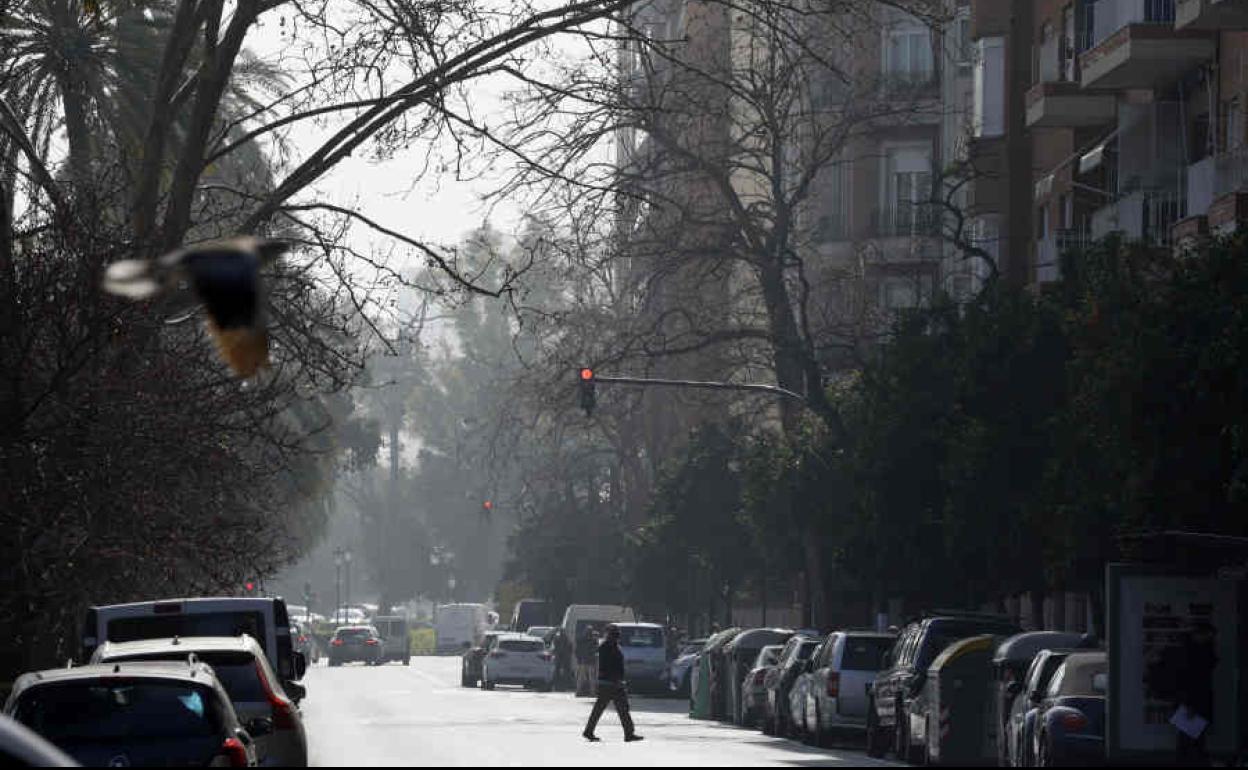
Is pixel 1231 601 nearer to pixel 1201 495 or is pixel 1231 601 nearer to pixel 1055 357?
pixel 1201 495

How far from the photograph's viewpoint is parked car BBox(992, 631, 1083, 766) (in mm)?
26375

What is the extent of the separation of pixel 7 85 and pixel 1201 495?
14978mm

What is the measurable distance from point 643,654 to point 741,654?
17.0 meters

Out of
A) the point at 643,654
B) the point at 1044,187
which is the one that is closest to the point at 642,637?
the point at 643,654

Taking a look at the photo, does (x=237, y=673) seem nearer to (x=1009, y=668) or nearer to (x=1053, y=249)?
(x=1009, y=668)

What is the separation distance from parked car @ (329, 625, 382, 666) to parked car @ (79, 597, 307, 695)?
2897 inches

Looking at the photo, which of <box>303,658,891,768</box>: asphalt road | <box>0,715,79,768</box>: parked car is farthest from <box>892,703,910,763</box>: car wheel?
<box>0,715,79,768</box>: parked car

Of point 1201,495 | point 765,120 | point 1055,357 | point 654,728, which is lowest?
point 654,728

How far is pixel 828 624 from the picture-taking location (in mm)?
51125

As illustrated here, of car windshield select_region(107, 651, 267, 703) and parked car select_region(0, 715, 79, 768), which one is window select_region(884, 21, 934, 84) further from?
parked car select_region(0, 715, 79, 768)

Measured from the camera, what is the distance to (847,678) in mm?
33844

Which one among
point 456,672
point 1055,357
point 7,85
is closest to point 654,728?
point 1055,357

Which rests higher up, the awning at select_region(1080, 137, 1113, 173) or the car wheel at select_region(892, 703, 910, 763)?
the awning at select_region(1080, 137, 1113, 173)

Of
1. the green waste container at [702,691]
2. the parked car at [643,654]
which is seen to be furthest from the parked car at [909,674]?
the parked car at [643,654]
